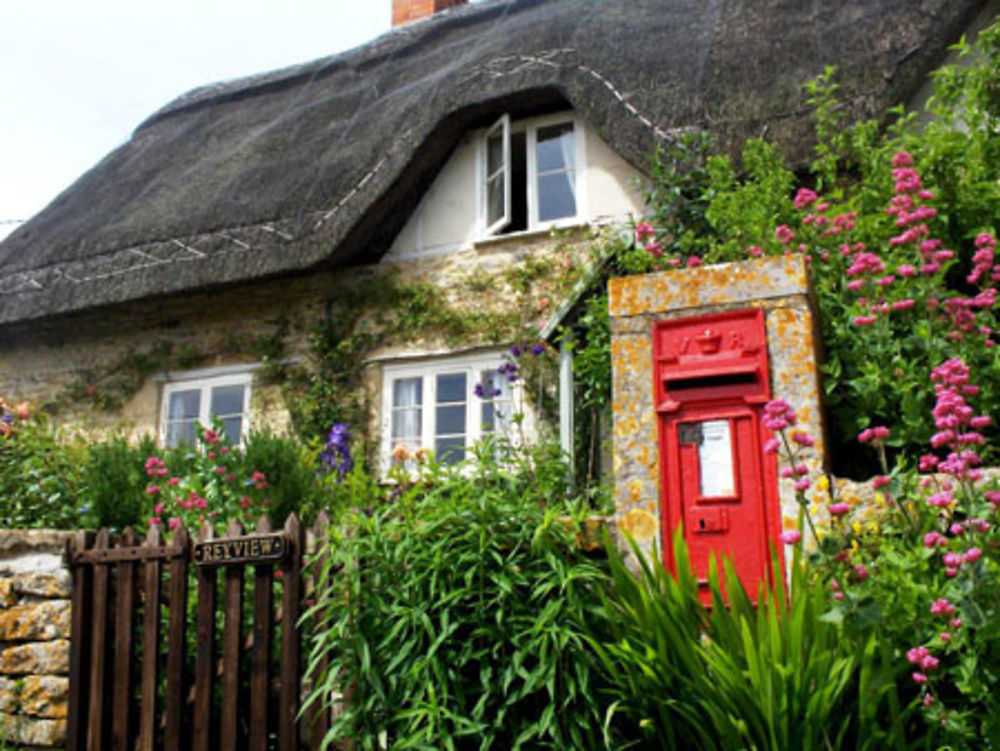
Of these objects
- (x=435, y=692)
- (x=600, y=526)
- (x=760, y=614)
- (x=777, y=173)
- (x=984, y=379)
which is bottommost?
(x=435, y=692)

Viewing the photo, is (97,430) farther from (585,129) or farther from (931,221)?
(931,221)

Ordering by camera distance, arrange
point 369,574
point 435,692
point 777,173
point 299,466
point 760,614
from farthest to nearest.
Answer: point 299,466 < point 777,173 < point 369,574 < point 435,692 < point 760,614

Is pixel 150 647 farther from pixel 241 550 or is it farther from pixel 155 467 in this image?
pixel 155 467

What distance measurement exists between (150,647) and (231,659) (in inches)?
19.3

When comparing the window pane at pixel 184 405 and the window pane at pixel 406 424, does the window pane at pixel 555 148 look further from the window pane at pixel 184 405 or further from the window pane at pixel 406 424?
the window pane at pixel 184 405

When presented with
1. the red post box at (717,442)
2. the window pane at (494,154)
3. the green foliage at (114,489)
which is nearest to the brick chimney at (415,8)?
the window pane at (494,154)

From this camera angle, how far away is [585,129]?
826 centimetres

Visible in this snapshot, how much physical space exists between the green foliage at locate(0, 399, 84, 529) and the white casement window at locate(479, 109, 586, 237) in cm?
391

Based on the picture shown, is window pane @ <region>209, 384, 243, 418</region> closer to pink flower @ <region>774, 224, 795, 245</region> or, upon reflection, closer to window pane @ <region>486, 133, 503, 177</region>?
window pane @ <region>486, 133, 503, 177</region>

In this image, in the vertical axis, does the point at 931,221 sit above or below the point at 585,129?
below

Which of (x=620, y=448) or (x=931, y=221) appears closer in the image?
(x=620, y=448)

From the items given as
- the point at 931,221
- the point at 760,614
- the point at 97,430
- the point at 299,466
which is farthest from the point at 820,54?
Result: the point at 97,430

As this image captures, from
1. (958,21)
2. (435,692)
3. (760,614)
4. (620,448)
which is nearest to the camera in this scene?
(760,614)

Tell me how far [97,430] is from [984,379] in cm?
819
